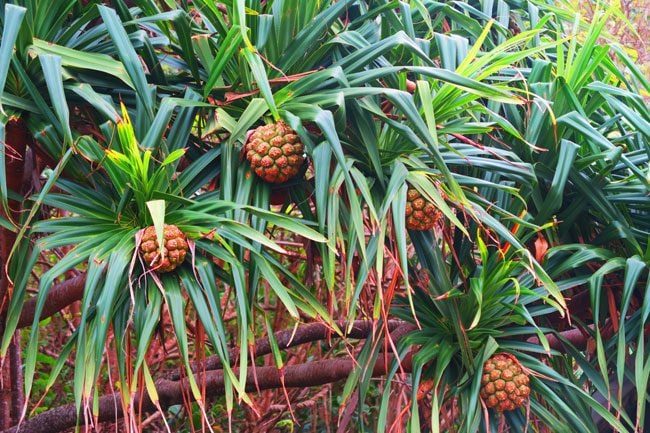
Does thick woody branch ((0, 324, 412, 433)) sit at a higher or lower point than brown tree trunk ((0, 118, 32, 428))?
lower

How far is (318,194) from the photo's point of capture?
1373mm

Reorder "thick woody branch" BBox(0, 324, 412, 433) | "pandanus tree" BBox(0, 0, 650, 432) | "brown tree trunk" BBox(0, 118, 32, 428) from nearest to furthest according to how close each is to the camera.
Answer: "pandanus tree" BBox(0, 0, 650, 432), "brown tree trunk" BBox(0, 118, 32, 428), "thick woody branch" BBox(0, 324, 412, 433)

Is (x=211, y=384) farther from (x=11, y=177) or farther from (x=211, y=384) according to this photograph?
(x=11, y=177)

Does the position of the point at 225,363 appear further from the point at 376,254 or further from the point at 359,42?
the point at 359,42

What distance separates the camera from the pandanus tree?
130 cm

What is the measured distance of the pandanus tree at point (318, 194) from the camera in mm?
1298

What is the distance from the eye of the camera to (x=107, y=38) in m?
1.53

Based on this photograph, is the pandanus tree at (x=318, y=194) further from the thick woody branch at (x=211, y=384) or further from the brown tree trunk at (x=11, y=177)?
the thick woody branch at (x=211, y=384)

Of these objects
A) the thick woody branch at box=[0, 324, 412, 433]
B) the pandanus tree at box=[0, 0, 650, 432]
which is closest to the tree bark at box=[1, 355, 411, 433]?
the thick woody branch at box=[0, 324, 412, 433]

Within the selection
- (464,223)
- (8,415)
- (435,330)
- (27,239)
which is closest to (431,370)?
(435,330)

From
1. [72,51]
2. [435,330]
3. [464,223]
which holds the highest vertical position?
[72,51]

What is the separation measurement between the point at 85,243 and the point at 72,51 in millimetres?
344

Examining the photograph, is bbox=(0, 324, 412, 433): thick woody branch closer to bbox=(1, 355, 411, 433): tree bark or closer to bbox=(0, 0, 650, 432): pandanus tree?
bbox=(1, 355, 411, 433): tree bark

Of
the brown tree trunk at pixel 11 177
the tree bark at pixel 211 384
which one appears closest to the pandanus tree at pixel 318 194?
the brown tree trunk at pixel 11 177
